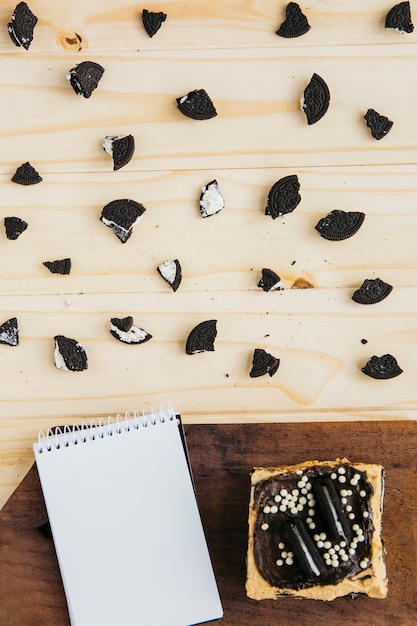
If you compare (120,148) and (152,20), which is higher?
A: (152,20)

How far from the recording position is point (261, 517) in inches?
43.7

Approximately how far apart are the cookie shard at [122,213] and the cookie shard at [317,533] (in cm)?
50

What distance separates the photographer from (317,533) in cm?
110

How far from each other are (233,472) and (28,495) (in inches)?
14.4

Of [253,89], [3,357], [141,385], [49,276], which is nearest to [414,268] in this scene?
[253,89]

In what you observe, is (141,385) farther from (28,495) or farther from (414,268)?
(414,268)

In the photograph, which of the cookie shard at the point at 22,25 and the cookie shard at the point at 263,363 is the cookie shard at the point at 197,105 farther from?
the cookie shard at the point at 263,363

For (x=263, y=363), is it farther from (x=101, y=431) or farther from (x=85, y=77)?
(x=85, y=77)

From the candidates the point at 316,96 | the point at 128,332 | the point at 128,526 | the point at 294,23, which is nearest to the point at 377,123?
the point at 316,96

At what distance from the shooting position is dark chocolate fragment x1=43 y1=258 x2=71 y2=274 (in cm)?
122

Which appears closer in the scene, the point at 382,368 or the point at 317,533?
the point at 317,533

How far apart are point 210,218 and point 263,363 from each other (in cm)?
27

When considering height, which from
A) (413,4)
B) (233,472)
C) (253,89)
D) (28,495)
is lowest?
(28,495)

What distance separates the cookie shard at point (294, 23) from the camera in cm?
119
